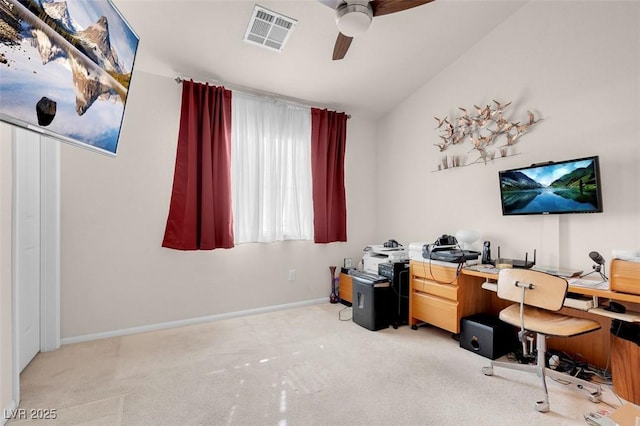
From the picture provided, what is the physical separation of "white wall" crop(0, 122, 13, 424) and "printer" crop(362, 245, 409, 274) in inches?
115

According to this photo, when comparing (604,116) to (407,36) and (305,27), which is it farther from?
(305,27)

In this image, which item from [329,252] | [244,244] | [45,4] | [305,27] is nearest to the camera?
[45,4]

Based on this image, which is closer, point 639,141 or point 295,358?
point 639,141

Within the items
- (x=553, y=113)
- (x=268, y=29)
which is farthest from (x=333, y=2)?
(x=553, y=113)

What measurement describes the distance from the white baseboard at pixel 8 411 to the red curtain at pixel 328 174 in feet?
9.03

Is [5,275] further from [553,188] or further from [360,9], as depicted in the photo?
[553,188]

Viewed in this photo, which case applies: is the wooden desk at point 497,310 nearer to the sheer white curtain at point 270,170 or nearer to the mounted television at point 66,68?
the sheer white curtain at point 270,170

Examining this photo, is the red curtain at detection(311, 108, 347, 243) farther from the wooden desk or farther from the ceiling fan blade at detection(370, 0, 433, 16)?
the ceiling fan blade at detection(370, 0, 433, 16)

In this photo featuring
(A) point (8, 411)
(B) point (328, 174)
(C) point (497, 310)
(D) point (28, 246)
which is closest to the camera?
(A) point (8, 411)

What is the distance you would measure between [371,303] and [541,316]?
1.39m

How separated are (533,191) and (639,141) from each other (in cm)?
67

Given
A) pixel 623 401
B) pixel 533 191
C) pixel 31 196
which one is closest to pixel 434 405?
pixel 623 401

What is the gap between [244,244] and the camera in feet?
11.1

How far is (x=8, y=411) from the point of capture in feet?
5.37
